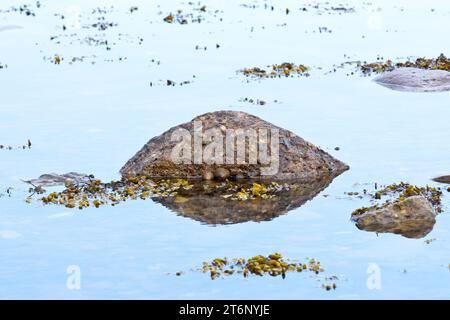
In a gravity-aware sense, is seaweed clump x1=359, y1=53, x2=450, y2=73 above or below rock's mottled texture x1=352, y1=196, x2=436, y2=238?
above

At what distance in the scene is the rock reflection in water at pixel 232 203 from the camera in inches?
794

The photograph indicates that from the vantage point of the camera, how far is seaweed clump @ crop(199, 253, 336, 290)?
55.1 ft

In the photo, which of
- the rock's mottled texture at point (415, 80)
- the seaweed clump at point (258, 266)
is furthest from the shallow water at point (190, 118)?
the rock's mottled texture at point (415, 80)

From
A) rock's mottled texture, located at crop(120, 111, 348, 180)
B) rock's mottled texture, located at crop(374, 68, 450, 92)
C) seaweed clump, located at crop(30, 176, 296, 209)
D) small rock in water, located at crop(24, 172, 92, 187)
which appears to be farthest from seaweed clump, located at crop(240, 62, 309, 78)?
small rock in water, located at crop(24, 172, 92, 187)

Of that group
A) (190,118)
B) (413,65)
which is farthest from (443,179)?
(413,65)

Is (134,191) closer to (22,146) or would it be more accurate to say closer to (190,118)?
(22,146)

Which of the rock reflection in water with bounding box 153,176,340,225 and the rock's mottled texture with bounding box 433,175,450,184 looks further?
the rock's mottled texture with bounding box 433,175,450,184

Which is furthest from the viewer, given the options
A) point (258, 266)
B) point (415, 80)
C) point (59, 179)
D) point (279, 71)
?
point (279, 71)

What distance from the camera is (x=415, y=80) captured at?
33.9 m

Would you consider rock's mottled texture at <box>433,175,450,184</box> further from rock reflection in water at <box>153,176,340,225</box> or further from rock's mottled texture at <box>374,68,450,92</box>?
rock's mottled texture at <box>374,68,450,92</box>

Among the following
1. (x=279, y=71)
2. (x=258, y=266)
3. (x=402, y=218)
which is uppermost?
(x=279, y=71)

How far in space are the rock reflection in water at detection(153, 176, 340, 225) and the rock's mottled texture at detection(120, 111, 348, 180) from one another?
393mm

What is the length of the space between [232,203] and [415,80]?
14507 mm

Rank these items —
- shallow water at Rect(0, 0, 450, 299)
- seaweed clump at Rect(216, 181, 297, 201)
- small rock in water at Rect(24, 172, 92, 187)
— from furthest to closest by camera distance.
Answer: small rock in water at Rect(24, 172, 92, 187)
seaweed clump at Rect(216, 181, 297, 201)
shallow water at Rect(0, 0, 450, 299)
